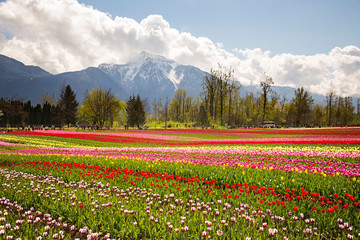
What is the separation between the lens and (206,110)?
65812 mm

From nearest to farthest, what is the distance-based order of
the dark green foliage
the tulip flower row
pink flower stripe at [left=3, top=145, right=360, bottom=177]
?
the tulip flower row
pink flower stripe at [left=3, top=145, right=360, bottom=177]
the dark green foliage

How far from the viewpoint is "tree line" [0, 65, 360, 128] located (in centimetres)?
6450

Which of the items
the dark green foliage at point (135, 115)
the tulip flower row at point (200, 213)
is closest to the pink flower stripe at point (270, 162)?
the tulip flower row at point (200, 213)

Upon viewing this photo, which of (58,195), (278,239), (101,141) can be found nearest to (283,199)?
(278,239)

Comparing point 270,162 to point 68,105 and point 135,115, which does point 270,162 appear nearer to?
point 135,115

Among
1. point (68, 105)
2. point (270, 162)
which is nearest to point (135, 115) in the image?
point (68, 105)

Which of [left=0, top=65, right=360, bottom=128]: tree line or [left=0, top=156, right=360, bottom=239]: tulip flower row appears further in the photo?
[left=0, top=65, right=360, bottom=128]: tree line

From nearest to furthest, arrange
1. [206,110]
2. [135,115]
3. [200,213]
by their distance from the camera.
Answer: [200,213], [206,110], [135,115]

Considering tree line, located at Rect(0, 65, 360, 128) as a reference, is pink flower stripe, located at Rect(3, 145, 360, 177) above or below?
below

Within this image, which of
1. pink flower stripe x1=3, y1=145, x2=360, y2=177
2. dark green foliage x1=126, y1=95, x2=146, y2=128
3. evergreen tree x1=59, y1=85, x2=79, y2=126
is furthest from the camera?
dark green foliage x1=126, y1=95, x2=146, y2=128

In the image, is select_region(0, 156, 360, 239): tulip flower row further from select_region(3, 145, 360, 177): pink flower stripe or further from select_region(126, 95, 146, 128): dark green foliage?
select_region(126, 95, 146, 128): dark green foliage

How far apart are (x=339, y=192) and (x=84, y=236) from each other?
5.73 m

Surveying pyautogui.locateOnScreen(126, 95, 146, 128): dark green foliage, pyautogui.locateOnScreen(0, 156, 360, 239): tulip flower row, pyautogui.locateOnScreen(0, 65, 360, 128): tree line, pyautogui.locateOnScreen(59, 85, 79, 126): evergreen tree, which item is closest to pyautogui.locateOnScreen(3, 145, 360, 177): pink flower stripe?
pyautogui.locateOnScreen(0, 156, 360, 239): tulip flower row

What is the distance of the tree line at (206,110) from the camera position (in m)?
64.5
